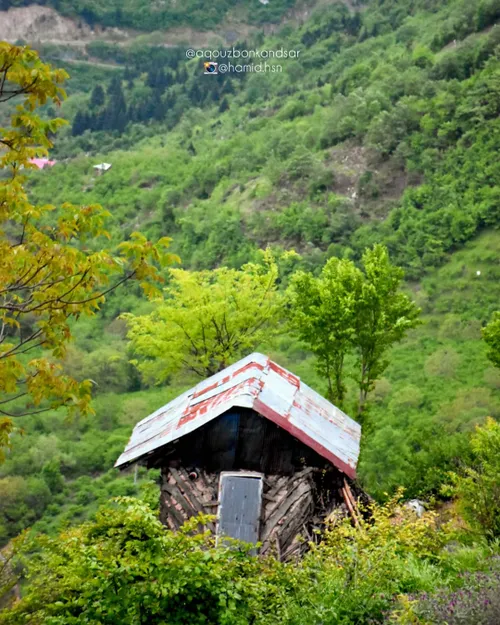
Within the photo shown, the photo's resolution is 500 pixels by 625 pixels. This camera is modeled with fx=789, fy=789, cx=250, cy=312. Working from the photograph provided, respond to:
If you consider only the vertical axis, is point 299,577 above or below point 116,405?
above

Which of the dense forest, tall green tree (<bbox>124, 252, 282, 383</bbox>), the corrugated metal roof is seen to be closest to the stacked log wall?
the corrugated metal roof

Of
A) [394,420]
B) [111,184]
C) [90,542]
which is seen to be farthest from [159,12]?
[90,542]

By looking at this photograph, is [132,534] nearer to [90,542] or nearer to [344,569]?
[90,542]

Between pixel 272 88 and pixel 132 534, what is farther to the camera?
pixel 272 88

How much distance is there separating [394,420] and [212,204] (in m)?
31.5

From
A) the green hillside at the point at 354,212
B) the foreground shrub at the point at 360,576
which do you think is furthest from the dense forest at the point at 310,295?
the green hillside at the point at 354,212

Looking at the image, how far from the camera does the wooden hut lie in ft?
40.2

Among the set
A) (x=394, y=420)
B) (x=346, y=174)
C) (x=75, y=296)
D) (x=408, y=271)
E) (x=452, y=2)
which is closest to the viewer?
(x=75, y=296)

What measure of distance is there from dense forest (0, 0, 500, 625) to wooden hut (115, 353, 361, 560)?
0.81m

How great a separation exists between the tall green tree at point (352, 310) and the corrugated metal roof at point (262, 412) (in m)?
4.47

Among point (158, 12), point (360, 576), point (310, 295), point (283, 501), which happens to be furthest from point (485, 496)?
point (158, 12)

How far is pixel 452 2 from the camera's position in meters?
75.8

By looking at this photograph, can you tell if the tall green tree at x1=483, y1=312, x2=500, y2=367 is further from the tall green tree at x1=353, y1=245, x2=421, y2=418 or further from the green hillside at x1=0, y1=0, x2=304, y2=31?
the green hillside at x1=0, y1=0, x2=304, y2=31

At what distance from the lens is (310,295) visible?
66.1 feet
